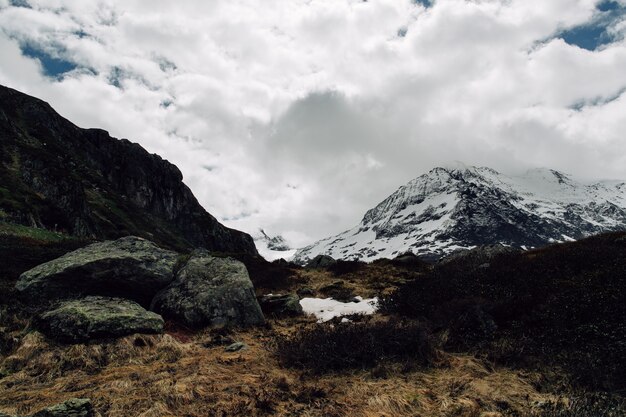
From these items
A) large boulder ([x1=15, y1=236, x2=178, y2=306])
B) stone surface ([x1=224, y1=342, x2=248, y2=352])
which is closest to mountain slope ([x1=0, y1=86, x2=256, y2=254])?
large boulder ([x1=15, y1=236, x2=178, y2=306])

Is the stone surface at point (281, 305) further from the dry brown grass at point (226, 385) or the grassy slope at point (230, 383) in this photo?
the dry brown grass at point (226, 385)

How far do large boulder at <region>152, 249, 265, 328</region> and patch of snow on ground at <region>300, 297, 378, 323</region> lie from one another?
2914 mm

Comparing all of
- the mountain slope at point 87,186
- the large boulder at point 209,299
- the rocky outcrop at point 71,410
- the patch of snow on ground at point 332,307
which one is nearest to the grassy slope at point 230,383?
the rocky outcrop at point 71,410

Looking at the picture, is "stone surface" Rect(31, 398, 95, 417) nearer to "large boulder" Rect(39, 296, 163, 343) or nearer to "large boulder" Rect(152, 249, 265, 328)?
"large boulder" Rect(39, 296, 163, 343)

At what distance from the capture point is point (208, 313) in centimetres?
1237

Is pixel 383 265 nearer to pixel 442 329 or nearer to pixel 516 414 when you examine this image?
pixel 442 329

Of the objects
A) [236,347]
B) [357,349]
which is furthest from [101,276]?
[357,349]

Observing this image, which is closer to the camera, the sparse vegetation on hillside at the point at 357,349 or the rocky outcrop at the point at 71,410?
the rocky outcrop at the point at 71,410

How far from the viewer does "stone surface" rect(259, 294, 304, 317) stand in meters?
14.9

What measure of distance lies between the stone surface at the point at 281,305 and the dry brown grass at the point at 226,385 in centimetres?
472

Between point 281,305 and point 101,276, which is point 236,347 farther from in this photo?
point 101,276

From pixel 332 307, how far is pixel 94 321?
8853 mm

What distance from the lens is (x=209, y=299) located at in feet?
41.9

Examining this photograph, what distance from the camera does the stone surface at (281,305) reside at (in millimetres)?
14875
